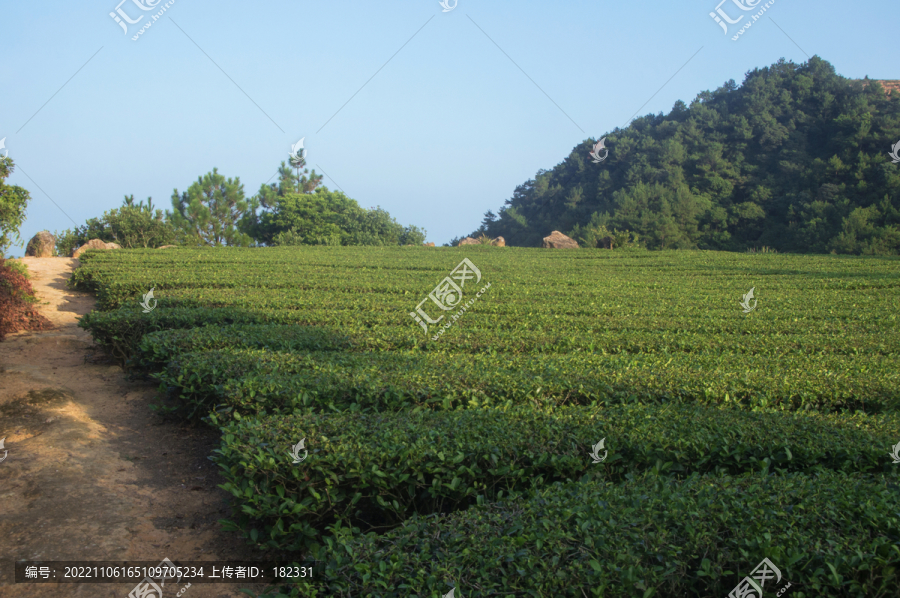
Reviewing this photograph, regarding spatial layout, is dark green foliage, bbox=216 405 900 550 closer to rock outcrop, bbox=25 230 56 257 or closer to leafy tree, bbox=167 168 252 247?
rock outcrop, bbox=25 230 56 257

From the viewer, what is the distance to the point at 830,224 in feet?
115

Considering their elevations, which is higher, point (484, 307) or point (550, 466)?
point (484, 307)

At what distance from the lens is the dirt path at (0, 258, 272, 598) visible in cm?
377

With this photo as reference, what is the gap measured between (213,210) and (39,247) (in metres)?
17.0

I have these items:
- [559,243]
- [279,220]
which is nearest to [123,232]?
[279,220]

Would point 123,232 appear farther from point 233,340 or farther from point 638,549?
point 638,549

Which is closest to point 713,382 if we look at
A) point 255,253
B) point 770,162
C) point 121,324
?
point 121,324

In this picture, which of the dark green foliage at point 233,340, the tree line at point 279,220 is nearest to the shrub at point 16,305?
the dark green foliage at point 233,340

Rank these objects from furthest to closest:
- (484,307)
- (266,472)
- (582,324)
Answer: (484,307) < (582,324) < (266,472)

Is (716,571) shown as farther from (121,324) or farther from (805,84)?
(805,84)

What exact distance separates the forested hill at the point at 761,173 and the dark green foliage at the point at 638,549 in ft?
105

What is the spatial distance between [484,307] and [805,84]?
42.8 meters

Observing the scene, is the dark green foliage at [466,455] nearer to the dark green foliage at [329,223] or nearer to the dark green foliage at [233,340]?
the dark green foliage at [233,340]

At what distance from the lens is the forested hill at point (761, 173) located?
35219 mm
